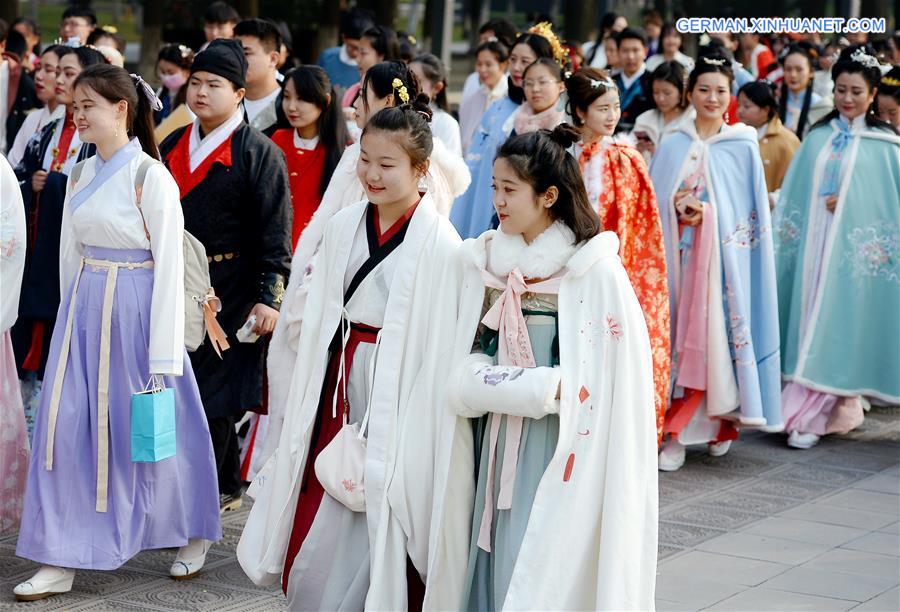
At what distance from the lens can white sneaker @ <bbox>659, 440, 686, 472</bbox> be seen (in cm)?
717

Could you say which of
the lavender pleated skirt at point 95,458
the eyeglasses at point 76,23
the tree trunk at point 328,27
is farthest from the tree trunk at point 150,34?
the lavender pleated skirt at point 95,458

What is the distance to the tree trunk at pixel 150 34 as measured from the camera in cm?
2242

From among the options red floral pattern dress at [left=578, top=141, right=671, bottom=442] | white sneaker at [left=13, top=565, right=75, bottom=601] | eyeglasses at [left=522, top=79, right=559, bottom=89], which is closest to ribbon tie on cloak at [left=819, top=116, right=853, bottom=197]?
red floral pattern dress at [left=578, top=141, right=671, bottom=442]

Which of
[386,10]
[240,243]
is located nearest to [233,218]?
[240,243]

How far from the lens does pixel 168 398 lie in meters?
4.85

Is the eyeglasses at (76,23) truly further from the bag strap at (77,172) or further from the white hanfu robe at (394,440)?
the white hanfu robe at (394,440)

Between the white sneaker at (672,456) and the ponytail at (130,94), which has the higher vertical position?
the ponytail at (130,94)

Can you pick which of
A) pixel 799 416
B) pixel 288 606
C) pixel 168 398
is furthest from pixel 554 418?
pixel 799 416

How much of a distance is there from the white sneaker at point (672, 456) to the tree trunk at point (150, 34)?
16.5m

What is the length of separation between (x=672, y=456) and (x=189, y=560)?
113 inches

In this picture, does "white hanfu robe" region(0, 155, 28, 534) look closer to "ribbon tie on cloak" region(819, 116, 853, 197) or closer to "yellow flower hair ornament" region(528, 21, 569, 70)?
"yellow flower hair ornament" region(528, 21, 569, 70)

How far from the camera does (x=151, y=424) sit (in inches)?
189

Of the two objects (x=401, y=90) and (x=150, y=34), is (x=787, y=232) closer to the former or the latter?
(x=401, y=90)

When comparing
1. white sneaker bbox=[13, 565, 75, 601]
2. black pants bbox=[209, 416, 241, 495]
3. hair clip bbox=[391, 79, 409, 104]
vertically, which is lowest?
white sneaker bbox=[13, 565, 75, 601]
